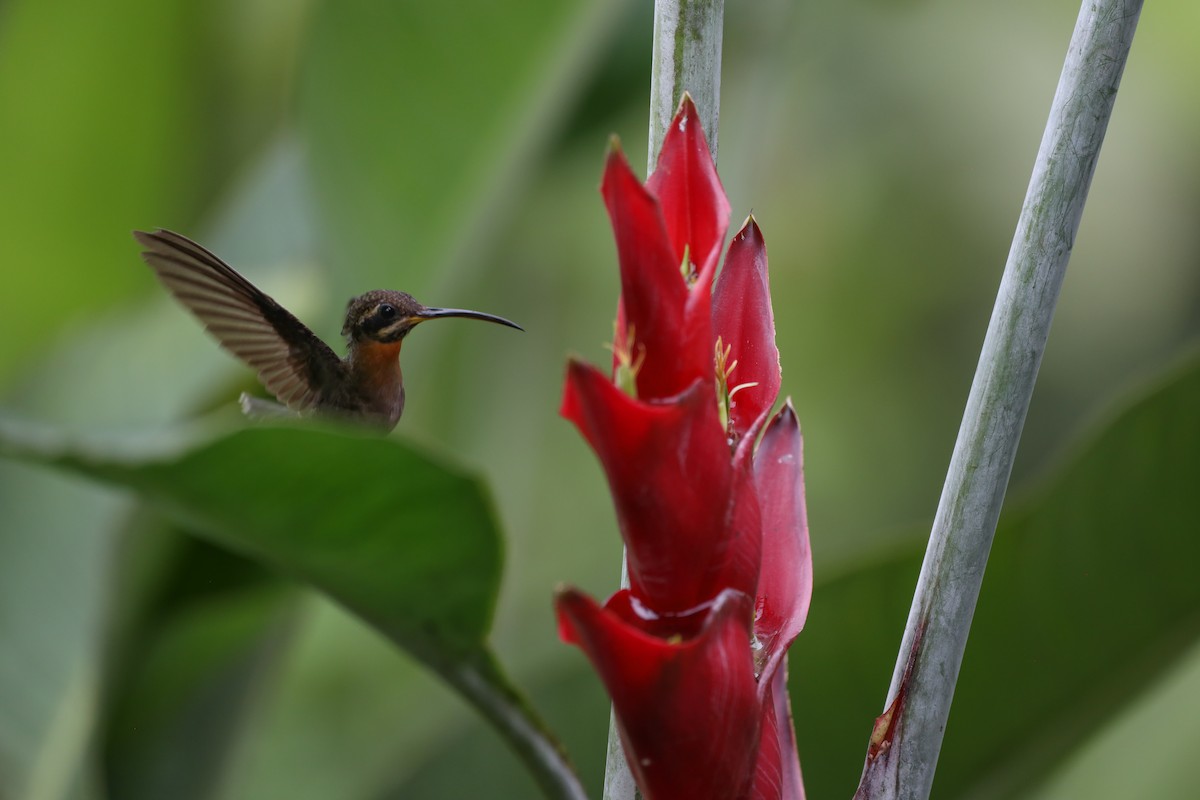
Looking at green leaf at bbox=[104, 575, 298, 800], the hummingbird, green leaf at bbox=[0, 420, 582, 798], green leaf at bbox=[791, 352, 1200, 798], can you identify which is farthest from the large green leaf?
green leaf at bbox=[104, 575, 298, 800]

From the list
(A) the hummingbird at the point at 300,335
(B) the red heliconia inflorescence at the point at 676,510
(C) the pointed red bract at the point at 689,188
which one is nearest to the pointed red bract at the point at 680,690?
(B) the red heliconia inflorescence at the point at 676,510

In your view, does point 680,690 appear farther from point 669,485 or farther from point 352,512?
point 352,512

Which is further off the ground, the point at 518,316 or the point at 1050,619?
the point at 518,316

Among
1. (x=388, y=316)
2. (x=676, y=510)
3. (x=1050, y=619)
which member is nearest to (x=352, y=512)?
(x=388, y=316)

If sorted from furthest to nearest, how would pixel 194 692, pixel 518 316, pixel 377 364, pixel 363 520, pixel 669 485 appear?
1. pixel 518 316
2. pixel 194 692
3. pixel 377 364
4. pixel 363 520
5. pixel 669 485

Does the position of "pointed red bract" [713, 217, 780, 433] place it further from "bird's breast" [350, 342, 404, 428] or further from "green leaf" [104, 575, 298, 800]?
"green leaf" [104, 575, 298, 800]

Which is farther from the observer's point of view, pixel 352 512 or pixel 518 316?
pixel 518 316

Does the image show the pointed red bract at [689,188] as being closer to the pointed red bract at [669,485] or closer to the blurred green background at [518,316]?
the pointed red bract at [669,485]

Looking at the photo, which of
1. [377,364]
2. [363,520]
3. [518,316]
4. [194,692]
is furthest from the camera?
[518,316]
